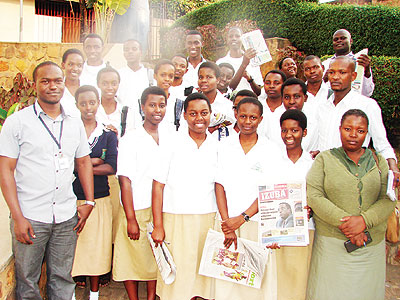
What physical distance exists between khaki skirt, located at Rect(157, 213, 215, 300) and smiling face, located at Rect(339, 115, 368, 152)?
1282 mm

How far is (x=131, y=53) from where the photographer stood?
5082mm

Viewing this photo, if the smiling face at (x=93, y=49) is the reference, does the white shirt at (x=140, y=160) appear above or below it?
below

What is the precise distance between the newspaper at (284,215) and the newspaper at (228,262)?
0.21 metres

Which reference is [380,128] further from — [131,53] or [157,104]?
[131,53]

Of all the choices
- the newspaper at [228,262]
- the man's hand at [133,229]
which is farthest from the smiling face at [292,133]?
the man's hand at [133,229]

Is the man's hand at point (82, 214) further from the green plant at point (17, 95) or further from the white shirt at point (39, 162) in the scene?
the green plant at point (17, 95)

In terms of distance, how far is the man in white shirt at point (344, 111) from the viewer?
3.50 m

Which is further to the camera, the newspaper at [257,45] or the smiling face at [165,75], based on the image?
the newspaper at [257,45]

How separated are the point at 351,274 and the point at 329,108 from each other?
5.39 ft

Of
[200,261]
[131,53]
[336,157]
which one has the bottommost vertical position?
[200,261]

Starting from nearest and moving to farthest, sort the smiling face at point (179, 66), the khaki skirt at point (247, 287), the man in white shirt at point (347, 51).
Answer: the khaki skirt at point (247, 287), the man in white shirt at point (347, 51), the smiling face at point (179, 66)

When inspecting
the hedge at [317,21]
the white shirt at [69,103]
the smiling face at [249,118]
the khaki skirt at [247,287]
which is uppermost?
the hedge at [317,21]

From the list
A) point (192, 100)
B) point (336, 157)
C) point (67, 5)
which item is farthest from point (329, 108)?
point (67, 5)

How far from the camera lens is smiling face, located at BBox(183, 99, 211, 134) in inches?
126
